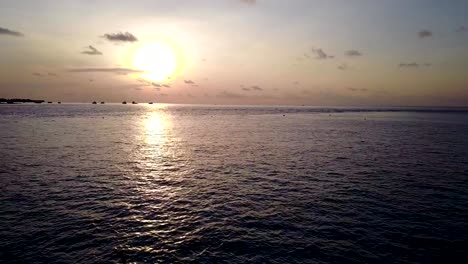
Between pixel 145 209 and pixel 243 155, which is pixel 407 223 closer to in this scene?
pixel 145 209

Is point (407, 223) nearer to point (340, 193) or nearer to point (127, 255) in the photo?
point (340, 193)

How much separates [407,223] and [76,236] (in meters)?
28.1

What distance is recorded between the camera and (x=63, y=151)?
62.2 meters

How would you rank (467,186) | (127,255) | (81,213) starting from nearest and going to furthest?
(127,255) → (81,213) → (467,186)

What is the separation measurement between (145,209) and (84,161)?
28.4 meters

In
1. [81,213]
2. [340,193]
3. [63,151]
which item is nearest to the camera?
[81,213]

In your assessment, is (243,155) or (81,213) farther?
(243,155)

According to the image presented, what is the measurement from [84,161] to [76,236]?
106ft

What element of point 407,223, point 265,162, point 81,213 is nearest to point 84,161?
point 81,213

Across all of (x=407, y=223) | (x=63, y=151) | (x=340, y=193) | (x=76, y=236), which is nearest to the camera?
(x=76, y=236)

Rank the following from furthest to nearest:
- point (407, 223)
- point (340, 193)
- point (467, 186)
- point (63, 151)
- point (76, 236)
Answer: point (63, 151), point (467, 186), point (340, 193), point (407, 223), point (76, 236)

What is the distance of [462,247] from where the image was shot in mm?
22562

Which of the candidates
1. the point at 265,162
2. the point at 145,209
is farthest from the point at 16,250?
the point at 265,162

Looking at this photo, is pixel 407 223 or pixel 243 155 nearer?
pixel 407 223
